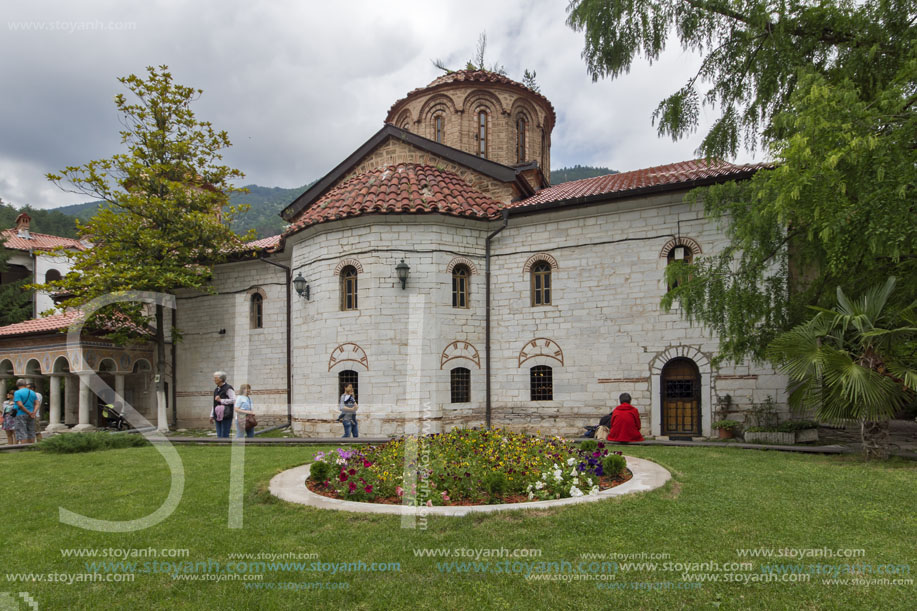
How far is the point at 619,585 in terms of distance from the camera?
3896 mm

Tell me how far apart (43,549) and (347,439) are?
24.3 ft

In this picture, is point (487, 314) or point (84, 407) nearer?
point (487, 314)

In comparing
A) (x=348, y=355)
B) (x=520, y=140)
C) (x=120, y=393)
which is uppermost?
(x=520, y=140)

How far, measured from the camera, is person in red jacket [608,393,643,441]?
1087 centimetres

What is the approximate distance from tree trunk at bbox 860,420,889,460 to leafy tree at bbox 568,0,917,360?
1946 millimetres

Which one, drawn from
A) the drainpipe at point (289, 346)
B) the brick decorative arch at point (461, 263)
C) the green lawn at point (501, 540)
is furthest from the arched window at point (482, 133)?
the green lawn at point (501, 540)

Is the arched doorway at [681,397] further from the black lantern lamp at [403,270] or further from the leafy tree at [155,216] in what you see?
the leafy tree at [155,216]

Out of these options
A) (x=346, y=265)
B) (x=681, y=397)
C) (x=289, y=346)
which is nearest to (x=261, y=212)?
(x=289, y=346)

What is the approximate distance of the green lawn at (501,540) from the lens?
3.73 metres

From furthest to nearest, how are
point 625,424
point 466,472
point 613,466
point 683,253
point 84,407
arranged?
point 84,407 → point 683,253 → point 625,424 → point 613,466 → point 466,472

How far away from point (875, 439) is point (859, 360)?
4.32 ft

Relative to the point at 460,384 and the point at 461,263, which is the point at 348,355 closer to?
the point at 460,384

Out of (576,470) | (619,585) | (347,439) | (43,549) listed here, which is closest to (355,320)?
(347,439)

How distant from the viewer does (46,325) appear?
57.8 feet
